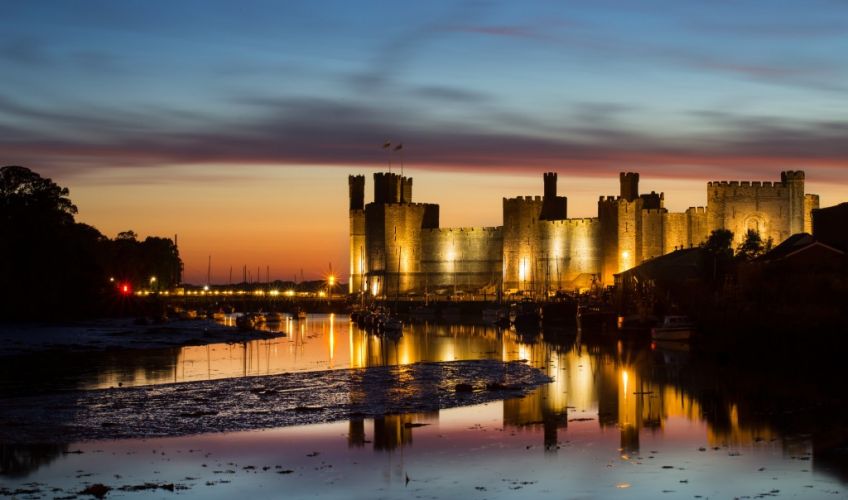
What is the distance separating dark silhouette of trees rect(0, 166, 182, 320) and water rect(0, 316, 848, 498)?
21153mm

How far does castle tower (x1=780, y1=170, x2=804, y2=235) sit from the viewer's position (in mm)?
63156

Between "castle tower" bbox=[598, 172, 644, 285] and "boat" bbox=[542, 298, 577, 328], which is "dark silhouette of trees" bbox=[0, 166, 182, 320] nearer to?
"boat" bbox=[542, 298, 577, 328]

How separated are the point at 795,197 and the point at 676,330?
85.0 ft

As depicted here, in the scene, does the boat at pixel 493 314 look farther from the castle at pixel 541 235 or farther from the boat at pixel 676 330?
the boat at pixel 676 330

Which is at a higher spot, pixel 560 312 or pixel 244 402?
pixel 560 312

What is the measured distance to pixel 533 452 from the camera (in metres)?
17.7

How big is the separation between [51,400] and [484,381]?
9.58m

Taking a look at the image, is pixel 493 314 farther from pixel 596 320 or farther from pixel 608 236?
pixel 596 320

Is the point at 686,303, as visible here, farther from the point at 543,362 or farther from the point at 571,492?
the point at 571,492

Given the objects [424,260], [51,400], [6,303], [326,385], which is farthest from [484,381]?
[424,260]

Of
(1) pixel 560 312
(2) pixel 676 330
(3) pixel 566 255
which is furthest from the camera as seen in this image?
(3) pixel 566 255

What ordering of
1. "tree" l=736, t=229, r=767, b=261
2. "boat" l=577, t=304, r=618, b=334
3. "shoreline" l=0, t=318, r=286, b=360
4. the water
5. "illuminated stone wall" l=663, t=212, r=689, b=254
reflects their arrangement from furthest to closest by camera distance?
1. "illuminated stone wall" l=663, t=212, r=689, b=254
2. "tree" l=736, t=229, r=767, b=261
3. "boat" l=577, t=304, r=618, b=334
4. "shoreline" l=0, t=318, r=286, b=360
5. the water

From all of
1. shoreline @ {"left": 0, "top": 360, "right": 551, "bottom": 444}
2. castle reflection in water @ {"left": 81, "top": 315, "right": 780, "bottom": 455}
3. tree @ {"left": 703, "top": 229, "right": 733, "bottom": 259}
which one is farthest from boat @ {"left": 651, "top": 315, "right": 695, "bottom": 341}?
tree @ {"left": 703, "top": 229, "right": 733, "bottom": 259}

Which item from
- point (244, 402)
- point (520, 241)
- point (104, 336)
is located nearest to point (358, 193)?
point (520, 241)
